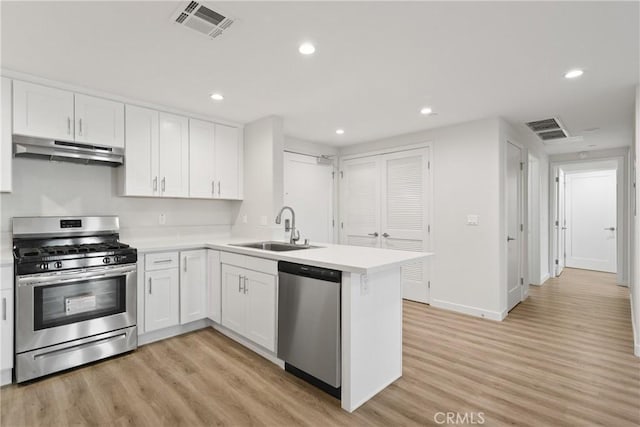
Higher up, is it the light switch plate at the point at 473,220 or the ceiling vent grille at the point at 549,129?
the ceiling vent grille at the point at 549,129

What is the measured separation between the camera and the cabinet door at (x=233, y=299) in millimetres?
2959

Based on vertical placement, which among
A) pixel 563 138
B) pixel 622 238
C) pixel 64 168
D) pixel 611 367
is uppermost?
pixel 563 138

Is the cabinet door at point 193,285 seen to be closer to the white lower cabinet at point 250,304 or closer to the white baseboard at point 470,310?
the white lower cabinet at point 250,304

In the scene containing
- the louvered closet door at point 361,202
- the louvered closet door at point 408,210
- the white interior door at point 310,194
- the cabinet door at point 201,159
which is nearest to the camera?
the cabinet door at point 201,159

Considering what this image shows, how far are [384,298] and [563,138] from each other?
431cm

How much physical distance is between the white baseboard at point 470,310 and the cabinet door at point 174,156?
3.44 m

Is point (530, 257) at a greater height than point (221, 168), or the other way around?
point (221, 168)

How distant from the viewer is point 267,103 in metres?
3.35

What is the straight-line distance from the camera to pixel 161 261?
312 centimetres

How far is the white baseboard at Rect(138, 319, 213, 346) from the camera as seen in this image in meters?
3.07

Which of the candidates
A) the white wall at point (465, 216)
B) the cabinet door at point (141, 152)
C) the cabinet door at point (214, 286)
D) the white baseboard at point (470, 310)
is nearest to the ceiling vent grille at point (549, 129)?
the white wall at point (465, 216)

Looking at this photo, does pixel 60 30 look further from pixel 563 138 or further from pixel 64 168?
pixel 563 138

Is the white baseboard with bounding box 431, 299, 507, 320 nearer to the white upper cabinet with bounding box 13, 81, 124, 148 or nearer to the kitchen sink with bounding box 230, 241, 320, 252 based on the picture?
the kitchen sink with bounding box 230, 241, 320, 252

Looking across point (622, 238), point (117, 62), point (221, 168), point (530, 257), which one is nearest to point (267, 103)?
point (221, 168)
